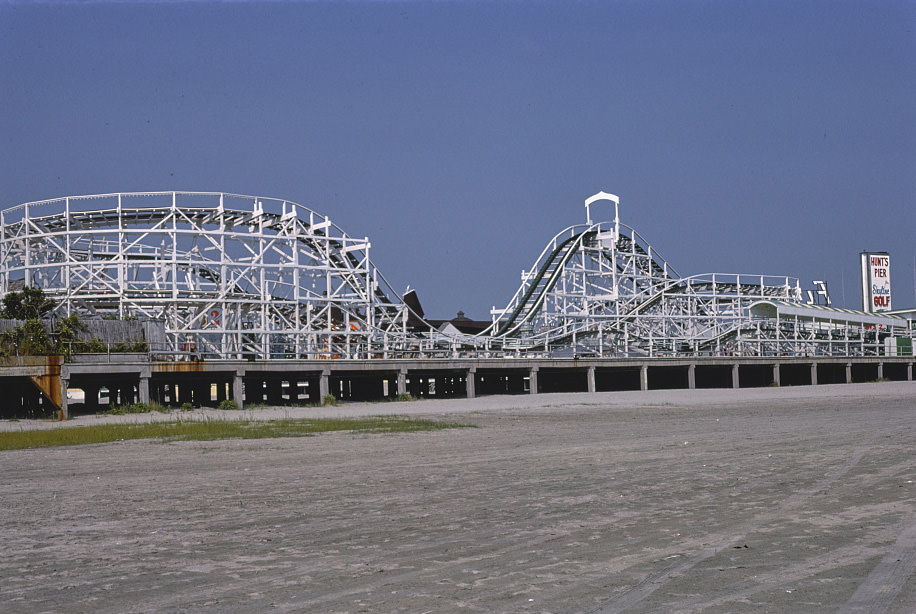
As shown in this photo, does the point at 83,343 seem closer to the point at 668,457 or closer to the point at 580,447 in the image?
the point at 580,447

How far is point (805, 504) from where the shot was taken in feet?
29.7

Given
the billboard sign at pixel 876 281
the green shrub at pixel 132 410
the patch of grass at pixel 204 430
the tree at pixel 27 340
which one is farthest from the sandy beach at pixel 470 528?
the billboard sign at pixel 876 281

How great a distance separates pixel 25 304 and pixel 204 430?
16512mm

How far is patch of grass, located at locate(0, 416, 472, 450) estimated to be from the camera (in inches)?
723

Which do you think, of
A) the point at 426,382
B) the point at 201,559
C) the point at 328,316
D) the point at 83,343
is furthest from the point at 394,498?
the point at 426,382

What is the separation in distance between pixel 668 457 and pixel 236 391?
2131cm

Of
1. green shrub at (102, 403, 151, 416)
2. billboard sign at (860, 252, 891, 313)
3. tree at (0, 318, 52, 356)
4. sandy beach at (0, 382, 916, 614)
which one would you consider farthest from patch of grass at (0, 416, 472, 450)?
billboard sign at (860, 252, 891, 313)

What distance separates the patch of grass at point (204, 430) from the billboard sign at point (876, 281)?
234 feet

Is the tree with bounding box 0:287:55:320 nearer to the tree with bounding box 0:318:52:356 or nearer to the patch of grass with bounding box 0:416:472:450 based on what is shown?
the tree with bounding box 0:318:52:356

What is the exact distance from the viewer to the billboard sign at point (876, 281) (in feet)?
275

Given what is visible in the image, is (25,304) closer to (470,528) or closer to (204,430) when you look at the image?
(204,430)

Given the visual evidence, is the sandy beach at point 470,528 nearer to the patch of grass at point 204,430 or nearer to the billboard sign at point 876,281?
the patch of grass at point 204,430

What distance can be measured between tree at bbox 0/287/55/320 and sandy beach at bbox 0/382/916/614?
18.3 metres

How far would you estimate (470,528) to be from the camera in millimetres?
8188
